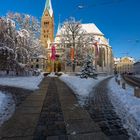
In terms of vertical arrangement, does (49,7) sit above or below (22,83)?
above

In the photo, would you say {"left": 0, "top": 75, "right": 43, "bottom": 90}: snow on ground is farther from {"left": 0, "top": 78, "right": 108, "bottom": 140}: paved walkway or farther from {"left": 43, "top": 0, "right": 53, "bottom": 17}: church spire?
{"left": 43, "top": 0, "right": 53, "bottom": 17}: church spire

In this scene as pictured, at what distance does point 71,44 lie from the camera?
171ft

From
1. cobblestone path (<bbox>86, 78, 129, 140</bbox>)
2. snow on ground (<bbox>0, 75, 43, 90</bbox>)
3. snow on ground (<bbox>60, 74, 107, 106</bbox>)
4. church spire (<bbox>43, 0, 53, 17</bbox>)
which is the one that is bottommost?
cobblestone path (<bbox>86, 78, 129, 140</bbox>)

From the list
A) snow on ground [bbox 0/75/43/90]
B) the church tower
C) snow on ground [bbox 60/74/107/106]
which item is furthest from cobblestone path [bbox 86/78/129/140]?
the church tower

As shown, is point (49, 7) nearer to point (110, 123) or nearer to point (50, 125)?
point (110, 123)

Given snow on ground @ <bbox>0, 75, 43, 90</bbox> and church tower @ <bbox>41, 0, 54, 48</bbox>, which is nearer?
snow on ground @ <bbox>0, 75, 43, 90</bbox>

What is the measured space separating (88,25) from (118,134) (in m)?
92.3

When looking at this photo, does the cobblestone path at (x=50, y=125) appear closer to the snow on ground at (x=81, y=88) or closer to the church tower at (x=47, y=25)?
the snow on ground at (x=81, y=88)

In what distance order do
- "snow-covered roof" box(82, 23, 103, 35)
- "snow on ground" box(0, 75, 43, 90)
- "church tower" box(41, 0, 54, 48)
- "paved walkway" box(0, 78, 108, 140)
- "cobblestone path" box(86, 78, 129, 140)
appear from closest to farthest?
"paved walkway" box(0, 78, 108, 140) < "cobblestone path" box(86, 78, 129, 140) < "snow on ground" box(0, 75, 43, 90) < "snow-covered roof" box(82, 23, 103, 35) < "church tower" box(41, 0, 54, 48)

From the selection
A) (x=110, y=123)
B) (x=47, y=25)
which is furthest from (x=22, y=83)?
(x=47, y=25)

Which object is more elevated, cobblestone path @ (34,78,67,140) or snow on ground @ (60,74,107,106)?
snow on ground @ (60,74,107,106)

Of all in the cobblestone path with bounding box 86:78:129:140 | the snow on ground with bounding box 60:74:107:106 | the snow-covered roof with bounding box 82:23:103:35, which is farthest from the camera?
the snow-covered roof with bounding box 82:23:103:35

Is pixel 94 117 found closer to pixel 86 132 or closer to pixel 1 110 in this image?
pixel 86 132

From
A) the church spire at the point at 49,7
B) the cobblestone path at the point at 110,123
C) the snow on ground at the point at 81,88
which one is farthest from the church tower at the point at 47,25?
the cobblestone path at the point at 110,123
